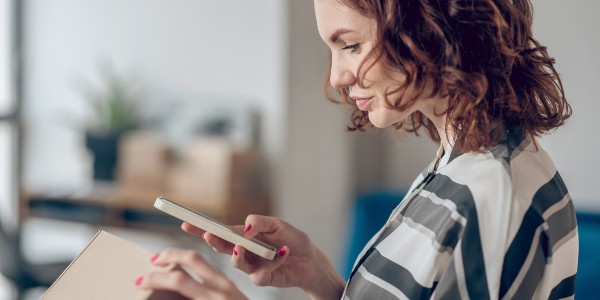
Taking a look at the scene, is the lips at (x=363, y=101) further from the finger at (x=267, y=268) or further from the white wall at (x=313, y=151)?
the white wall at (x=313, y=151)

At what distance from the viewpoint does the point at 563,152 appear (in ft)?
9.39

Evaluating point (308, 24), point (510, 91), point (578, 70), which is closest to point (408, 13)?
point (510, 91)

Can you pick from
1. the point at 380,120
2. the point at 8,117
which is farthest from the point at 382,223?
the point at 8,117

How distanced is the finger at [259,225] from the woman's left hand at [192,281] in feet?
0.42

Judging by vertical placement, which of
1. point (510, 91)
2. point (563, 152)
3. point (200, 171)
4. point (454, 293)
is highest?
point (510, 91)

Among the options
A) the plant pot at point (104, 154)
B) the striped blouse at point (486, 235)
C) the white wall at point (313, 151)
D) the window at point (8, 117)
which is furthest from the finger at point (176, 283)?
the window at point (8, 117)

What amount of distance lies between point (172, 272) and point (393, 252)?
27cm

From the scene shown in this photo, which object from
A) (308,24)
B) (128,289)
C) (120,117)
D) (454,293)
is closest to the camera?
(454,293)

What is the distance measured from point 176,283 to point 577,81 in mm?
2044

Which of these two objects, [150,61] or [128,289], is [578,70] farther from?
[128,289]

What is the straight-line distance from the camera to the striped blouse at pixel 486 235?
3.20 feet

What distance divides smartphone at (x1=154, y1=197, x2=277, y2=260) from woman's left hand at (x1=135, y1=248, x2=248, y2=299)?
0.14 feet

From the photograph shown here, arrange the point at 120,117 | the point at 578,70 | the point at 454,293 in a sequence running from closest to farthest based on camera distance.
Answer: the point at 454,293 < the point at 578,70 < the point at 120,117

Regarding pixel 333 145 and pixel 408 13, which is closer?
pixel 408 13
